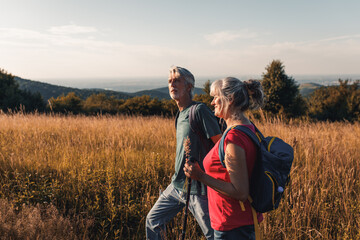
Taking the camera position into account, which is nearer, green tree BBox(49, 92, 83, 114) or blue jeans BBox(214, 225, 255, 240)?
blue jeans BBox(214, 225, 255, 240)

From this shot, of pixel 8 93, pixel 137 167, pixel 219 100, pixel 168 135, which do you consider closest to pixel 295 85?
pixel 168 135

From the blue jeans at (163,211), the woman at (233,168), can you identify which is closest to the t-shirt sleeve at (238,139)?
the woman at (233,168)

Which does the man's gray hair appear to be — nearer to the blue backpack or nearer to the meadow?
the blue backpack

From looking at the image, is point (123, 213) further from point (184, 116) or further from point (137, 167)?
point (184, 116)

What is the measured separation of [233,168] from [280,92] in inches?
804

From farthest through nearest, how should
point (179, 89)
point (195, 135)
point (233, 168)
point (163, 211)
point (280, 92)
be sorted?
point (280, 92), point (179, 89), point (163, 211), point (195, 135), point (233, 168)

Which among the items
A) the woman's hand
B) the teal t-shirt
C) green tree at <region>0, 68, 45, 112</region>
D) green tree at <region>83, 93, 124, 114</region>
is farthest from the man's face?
green tree at <region>0, 68, 45, 112</region>

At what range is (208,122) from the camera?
6.80 ft

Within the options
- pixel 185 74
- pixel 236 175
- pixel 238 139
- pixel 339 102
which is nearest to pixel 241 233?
pixel 236 175

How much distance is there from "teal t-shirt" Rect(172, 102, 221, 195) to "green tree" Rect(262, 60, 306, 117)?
18.8m

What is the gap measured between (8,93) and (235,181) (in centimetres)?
2711

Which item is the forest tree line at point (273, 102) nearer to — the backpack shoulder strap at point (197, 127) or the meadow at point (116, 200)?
the meadow at point (116, 200)

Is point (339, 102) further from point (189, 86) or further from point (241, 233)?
point (241, 233)

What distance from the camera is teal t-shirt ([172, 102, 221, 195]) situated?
2074mm
